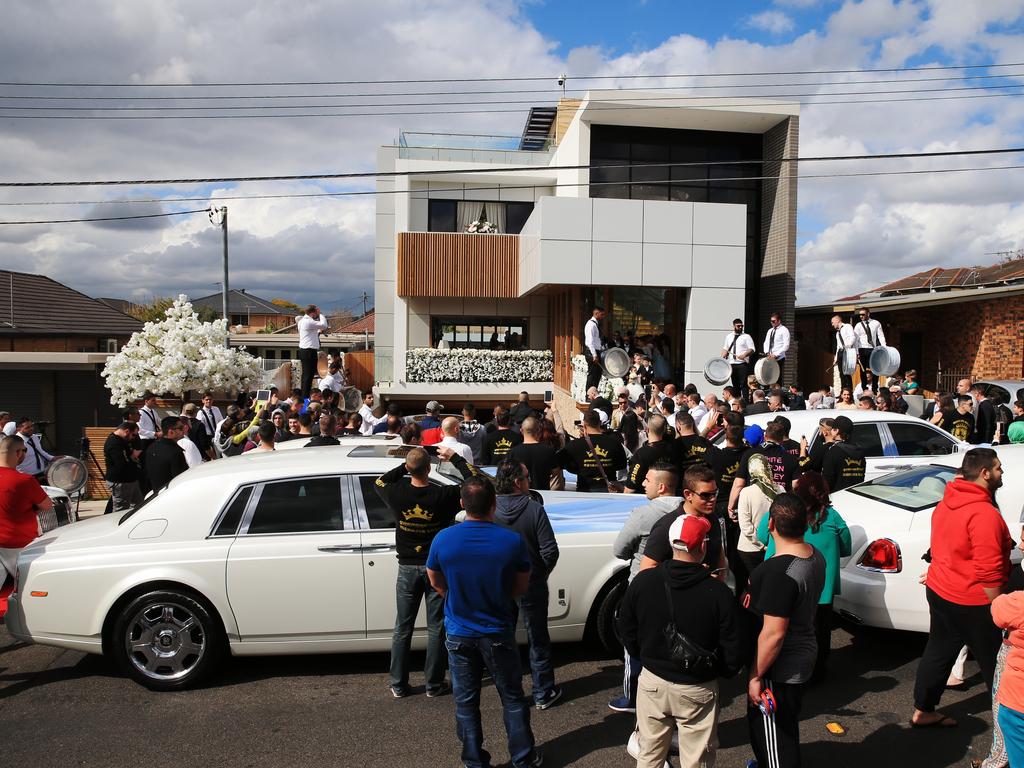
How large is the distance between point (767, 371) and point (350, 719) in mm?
12089

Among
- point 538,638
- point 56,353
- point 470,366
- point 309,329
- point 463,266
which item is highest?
point 463,266

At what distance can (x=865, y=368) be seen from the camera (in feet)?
49.2

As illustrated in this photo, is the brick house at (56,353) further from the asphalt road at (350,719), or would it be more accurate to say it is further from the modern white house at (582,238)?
the asphalt road at (350,719)

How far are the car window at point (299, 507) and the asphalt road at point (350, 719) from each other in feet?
3.69

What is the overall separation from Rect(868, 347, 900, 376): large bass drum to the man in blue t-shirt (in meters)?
12.3

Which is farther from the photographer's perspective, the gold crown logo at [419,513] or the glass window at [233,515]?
the glass window at [233,515]

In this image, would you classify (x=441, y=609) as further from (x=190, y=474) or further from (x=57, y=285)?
(x=57, y=285)

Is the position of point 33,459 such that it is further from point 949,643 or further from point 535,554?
point 949,643

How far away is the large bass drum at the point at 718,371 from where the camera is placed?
15.5 m

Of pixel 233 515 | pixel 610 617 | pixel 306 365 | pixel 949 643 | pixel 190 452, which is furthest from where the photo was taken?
pixel 306 365

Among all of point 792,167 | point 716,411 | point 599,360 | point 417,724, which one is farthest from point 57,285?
point 417,724

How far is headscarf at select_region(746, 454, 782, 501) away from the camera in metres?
5.67

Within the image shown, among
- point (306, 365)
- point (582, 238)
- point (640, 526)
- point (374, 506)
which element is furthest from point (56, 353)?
point (640, 526)

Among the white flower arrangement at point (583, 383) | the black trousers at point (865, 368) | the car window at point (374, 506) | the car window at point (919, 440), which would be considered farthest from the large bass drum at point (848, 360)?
the car window at point (374, 506)
